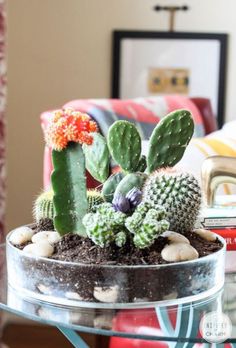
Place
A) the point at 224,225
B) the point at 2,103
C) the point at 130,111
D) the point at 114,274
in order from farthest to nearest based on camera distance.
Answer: the point at 2,103, the point at 130,111, the point at 224,225, the point at 114,274

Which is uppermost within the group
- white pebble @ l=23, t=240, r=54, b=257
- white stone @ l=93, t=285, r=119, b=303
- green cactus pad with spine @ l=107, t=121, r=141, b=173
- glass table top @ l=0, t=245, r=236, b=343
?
green cactus pad with spine @ l=107, t=121, r=141, b=173

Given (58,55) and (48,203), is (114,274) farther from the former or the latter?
(58,55)

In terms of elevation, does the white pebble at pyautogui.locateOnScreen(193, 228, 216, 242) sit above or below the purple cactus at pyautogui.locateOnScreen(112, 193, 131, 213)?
below

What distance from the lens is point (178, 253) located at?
943mm

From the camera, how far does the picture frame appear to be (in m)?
2.74

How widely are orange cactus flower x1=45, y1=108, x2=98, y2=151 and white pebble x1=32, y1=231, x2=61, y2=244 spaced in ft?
0.43

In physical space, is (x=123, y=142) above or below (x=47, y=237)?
above

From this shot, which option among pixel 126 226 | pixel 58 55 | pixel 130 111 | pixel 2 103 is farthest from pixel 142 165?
pixel 58 55

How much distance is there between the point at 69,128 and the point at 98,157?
0.12 m

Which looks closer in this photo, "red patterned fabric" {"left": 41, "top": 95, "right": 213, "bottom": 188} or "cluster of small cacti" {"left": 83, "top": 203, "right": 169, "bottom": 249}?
"cluster of small cacti" {"left": 83, "top": 203, "right": 169, "bottom": 249}

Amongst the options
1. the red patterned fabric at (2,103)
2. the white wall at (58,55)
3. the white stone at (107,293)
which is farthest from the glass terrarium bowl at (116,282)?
the white wall at (58,55)

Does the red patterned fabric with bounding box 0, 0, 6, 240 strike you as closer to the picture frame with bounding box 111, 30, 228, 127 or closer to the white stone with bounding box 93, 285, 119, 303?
the picture frame with bounding box 111, 30, 228, 127

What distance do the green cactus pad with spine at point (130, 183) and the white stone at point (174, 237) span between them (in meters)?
0.08

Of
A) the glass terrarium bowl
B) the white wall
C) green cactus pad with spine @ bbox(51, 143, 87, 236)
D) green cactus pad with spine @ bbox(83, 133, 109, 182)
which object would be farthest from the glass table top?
the white wall
